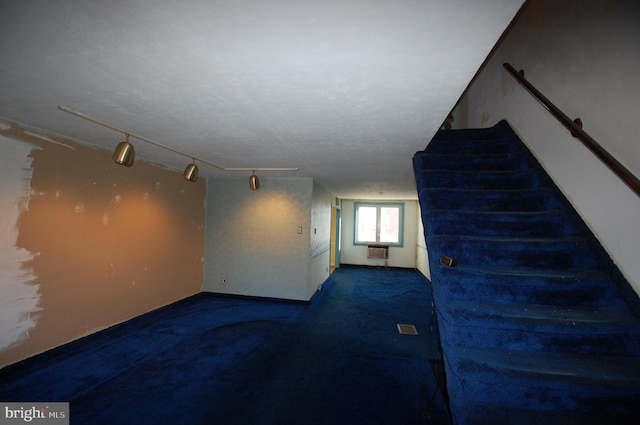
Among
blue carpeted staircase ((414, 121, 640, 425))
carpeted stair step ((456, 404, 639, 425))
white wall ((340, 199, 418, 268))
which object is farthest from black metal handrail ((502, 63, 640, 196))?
white wall ((340, 199, 418, 268))

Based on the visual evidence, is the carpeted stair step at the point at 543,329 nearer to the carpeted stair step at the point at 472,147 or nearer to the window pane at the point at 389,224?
the carpeted stair step at the point at 472,147

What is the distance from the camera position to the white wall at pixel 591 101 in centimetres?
172

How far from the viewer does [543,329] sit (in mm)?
1652

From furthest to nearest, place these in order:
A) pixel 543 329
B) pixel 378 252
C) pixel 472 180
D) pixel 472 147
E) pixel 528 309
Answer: pixel 378 252
pixel 472 147
pixel 472 180
pixel 528 309
pixel 543 329

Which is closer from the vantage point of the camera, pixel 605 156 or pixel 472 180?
pixel 605 156

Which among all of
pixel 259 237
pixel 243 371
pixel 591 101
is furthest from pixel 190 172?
pixel 591 101

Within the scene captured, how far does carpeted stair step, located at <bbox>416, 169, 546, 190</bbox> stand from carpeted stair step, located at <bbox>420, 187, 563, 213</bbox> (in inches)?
7.7

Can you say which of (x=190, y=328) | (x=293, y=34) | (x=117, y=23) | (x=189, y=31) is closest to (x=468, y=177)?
(x=293, y=34)

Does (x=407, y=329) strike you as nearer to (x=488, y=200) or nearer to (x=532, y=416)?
(x=488, y=200)

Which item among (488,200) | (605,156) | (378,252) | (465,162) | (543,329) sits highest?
(465,162)

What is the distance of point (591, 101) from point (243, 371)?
4170 millimetres

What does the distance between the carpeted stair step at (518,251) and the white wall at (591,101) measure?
0.54 feet

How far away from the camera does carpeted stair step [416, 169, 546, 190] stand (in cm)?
289

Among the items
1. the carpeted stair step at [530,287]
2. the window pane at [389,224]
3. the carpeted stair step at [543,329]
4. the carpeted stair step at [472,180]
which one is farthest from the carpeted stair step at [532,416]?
the window pane at [389,224]
